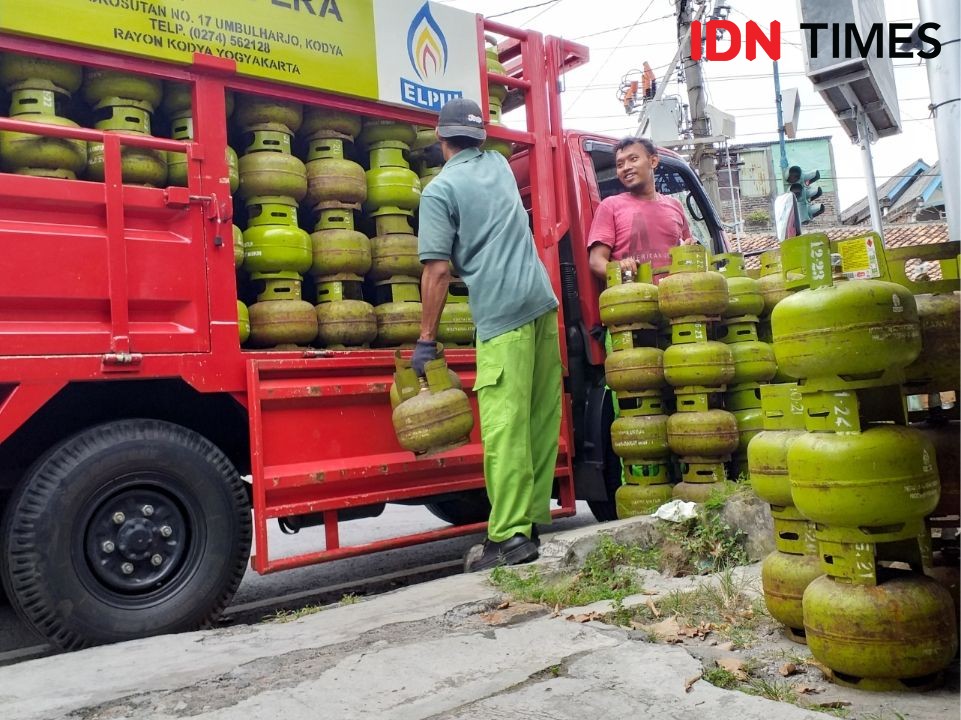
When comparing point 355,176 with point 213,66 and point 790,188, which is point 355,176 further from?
point 790,188

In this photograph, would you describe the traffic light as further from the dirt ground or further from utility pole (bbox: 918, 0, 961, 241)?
the dirt ground

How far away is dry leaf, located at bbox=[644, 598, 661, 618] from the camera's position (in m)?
2.95

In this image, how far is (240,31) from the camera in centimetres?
392

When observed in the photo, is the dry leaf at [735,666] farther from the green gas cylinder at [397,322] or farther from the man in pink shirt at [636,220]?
the man in pink shirt at [636,220]

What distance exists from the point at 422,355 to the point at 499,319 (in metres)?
0.42

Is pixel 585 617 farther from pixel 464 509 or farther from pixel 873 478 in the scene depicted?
pixel 464 509

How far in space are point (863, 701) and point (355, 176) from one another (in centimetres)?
344

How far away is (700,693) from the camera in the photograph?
2162 mm

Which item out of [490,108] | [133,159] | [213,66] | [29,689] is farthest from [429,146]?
[29,689]

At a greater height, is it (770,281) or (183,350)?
(770,281)

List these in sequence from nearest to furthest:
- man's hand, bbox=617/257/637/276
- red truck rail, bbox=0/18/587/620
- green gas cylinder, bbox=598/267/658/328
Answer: red truck rail, bbox=0/18/587/620, green gas cylinder, bbox=598/267/658/328, man's hand, bbox=617/257/637/276

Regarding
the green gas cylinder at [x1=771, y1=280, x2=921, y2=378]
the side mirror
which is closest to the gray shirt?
the green gas cylinder at [x1=771, y1=280, x2=921, y2=378]

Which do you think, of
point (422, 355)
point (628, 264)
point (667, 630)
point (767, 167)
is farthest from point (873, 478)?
point (767, 167)

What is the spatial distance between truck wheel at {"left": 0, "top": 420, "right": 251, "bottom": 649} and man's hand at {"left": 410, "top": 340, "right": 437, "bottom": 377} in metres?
0.99
